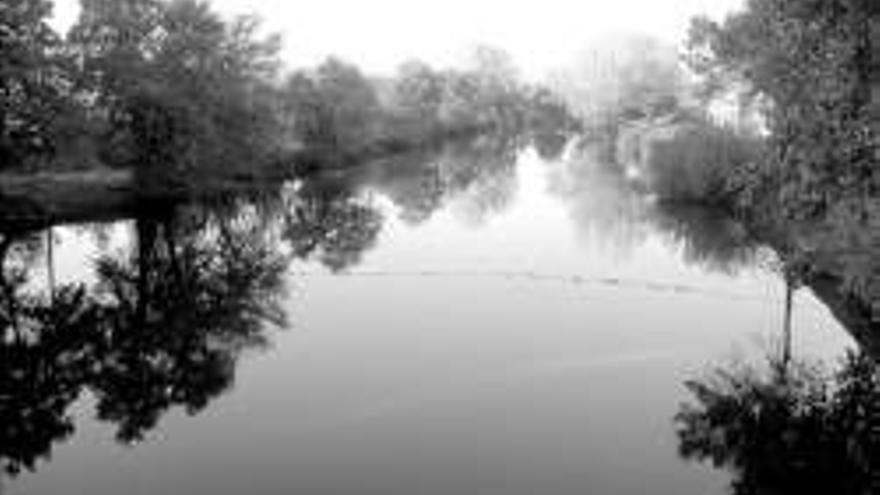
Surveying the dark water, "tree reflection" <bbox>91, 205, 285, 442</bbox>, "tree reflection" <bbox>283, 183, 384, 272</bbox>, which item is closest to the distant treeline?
the dark water

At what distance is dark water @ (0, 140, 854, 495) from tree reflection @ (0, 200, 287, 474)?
0.42 ft

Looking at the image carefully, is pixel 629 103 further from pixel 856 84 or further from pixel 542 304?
pixel 856 84

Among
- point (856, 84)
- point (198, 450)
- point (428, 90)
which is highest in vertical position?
point (428, 90)

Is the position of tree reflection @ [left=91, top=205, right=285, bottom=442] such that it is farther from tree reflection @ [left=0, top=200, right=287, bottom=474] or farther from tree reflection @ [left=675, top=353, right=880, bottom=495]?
tree reflection @ [left=675, top=353, right=880, bottom=495]

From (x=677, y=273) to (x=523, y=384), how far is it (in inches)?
857

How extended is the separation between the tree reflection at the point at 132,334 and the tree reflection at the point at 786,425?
48.3 feet

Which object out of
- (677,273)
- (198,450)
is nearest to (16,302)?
(198,450)

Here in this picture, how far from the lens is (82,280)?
158 ft

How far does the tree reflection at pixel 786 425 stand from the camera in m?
23.6

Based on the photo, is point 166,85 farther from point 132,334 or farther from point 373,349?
point 373,349

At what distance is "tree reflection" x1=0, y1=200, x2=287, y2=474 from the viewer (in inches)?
1185

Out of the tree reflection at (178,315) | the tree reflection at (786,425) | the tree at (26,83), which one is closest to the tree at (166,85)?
the tree at (26,83)

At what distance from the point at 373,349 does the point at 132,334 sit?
884 cm

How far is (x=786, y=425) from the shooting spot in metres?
27.0
